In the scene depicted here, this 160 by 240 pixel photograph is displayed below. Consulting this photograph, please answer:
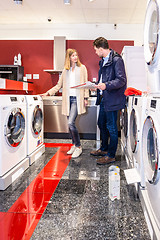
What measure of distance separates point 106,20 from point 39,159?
3865 millimetres

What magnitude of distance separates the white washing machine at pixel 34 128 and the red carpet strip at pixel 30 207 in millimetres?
312

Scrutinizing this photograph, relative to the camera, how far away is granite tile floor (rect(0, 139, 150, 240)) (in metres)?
1.37

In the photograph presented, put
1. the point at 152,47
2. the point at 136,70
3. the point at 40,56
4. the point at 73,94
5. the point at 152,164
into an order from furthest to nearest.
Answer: the point at 40,56, the point at 136,70, the point at 73,94, the point at 152,47, the point at 152,164

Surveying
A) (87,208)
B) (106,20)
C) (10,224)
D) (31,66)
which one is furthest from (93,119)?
(10,224)

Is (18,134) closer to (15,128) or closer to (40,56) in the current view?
(15,128)

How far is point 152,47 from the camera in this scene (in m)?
1.58

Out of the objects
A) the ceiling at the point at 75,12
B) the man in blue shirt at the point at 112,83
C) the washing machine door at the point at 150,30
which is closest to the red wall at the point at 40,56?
the ceiling at the point at 75,12

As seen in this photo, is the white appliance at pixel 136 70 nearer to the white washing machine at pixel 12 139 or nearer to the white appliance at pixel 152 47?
the white appliance at pixel 152 47

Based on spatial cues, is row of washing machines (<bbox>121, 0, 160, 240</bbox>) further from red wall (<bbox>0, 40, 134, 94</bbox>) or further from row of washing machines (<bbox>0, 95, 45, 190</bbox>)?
red wall (<bbox>0, 40, 134, 94</bbox>)

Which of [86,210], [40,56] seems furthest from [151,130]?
[40,56]

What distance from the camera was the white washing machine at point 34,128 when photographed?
271cm

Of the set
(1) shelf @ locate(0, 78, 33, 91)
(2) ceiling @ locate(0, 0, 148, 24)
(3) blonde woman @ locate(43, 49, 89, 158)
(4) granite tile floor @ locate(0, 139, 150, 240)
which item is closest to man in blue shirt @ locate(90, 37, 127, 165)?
(3) blonde woman @ locate(43, 49, 89, 158)

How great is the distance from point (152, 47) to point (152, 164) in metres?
0.85

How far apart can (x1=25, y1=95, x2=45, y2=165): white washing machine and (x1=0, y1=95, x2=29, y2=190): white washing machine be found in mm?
130
